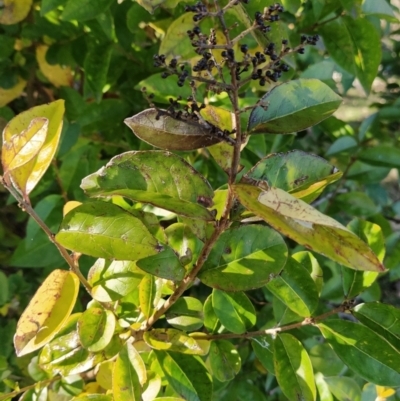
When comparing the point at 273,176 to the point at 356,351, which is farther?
the point at 356,351

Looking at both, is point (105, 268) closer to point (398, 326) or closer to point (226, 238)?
point (226, 238)

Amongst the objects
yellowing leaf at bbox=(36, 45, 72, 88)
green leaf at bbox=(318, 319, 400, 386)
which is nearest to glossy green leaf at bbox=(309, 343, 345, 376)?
green leaf at bbox=(318, 319, 400, 386)

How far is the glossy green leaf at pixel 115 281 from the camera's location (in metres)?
0.59

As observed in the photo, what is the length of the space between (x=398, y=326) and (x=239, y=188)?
0.34 metres

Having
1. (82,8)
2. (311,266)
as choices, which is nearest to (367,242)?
(311,266)

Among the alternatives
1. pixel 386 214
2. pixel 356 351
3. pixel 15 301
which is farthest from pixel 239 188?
pixel 386 214

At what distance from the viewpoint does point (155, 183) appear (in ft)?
1.50

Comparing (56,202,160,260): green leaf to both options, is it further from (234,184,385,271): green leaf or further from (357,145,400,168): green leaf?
(357,145,400,168): green leaf

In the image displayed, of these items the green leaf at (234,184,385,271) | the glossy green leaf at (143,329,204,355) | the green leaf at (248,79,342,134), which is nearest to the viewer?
the green leaf at (234,184,385,271)

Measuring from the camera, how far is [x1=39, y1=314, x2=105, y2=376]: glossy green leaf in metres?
0.64

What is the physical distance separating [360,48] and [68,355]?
69 centimetres

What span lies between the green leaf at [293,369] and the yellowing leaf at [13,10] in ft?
2.55

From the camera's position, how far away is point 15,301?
1.11 meters

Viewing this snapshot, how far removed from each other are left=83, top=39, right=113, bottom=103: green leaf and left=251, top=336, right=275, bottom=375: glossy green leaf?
1.81ft
